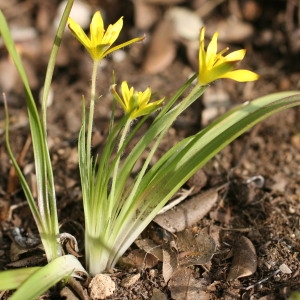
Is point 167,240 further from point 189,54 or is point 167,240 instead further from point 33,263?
point 189,54

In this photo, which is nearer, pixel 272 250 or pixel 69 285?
pixel 69 285

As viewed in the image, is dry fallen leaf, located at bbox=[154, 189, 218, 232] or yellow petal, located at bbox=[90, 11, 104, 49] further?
dry fallen leaf, located at bbox=[154, 189, 218, 232]

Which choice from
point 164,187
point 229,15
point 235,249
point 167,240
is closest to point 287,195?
point 235,249

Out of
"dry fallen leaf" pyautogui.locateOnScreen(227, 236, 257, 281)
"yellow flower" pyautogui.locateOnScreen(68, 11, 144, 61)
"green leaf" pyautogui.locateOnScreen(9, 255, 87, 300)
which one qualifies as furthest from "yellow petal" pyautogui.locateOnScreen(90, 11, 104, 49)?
"dry fallen leaf" pyautogui.locateOnScreen(227, 236, 257, 281)

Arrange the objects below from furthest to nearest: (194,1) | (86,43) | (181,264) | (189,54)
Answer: (194,1) → (189,54) → (181,264) → (86,43)

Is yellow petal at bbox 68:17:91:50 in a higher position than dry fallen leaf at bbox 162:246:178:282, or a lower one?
higher

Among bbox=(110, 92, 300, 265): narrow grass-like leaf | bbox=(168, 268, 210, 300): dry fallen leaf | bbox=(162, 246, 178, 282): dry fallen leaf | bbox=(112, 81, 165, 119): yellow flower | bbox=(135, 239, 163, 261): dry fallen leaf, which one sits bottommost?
bbox=(168, 268, 210, 300): dry fallen leaf

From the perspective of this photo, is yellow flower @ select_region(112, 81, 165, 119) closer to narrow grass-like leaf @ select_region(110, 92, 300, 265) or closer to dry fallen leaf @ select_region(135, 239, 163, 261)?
narrow grass-like leaf @ select_region(110, 92, 300, 265)

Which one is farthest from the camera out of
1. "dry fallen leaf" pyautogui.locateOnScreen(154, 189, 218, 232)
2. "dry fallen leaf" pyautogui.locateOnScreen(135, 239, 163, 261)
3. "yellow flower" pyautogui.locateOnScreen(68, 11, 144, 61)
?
"dry fallen leaf" pyautogui.locateOnScreen(154, 189, 218, 232)

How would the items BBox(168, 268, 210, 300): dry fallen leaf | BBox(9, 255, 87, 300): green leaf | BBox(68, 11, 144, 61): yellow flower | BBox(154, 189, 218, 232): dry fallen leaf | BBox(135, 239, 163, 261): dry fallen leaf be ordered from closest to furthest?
BBox(9, 255, 87, 300): green leaf
BBox(68, 11, 144, 61): yellow flower
BBox(168, 268, 210, 300): dry fallen leaf
BBox(135, 239, 163, 261): dry fallen leaf
BBox(154, 189, 218, 232): dry fallen leaf
